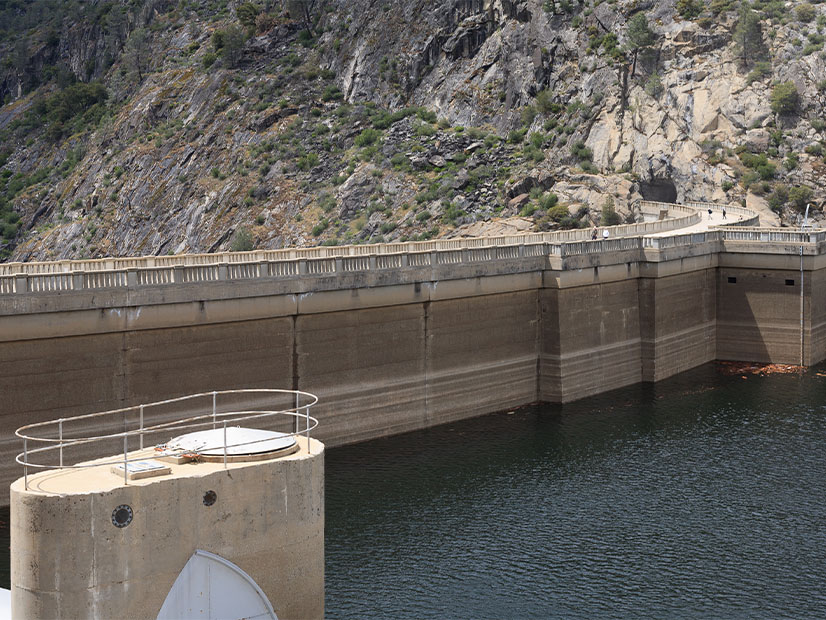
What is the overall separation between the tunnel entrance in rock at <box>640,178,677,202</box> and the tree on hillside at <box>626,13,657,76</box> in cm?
1437

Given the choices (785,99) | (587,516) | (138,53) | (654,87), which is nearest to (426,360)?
(587,516)

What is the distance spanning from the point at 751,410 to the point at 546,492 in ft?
58.3

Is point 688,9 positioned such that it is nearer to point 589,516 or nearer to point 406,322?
point 406,322

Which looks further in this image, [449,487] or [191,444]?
[449,487]

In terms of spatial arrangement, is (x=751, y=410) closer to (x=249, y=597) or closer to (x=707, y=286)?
(x=707, y=286)

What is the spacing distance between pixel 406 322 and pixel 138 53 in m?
125

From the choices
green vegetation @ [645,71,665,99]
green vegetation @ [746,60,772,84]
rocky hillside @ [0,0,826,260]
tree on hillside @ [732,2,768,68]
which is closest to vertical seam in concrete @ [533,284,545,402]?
rocky hillside @ [0,0,826,260]

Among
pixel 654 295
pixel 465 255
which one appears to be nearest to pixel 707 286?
pixel 654 295

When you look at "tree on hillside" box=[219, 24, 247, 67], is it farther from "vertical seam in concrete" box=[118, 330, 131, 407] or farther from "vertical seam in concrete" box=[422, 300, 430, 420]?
"vertical seam in concrete" box=[118, 330, 131, 407]

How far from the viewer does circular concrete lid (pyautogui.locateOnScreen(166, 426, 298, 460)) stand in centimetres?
2278

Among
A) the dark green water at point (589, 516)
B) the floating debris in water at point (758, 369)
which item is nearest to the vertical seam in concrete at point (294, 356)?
the dark green water at point (589, 516)

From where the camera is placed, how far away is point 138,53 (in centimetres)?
16450

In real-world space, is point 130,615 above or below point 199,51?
below

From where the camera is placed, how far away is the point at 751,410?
56.8 metres
